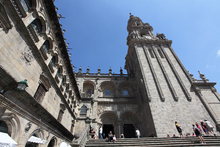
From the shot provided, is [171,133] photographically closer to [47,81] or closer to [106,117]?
[106,117]

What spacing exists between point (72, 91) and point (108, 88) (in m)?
10.4

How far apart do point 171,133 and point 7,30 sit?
62.4 ft

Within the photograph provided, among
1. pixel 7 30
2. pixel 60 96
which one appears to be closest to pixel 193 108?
pixel 60 96

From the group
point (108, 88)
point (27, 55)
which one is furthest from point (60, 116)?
point (108, 88)

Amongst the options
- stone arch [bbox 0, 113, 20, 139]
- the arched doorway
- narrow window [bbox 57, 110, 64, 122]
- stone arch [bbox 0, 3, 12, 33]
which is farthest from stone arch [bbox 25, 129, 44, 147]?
stone arch [bbox 0, 3, 12, 33]

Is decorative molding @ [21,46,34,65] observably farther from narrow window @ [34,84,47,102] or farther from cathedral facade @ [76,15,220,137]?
cathedral facade @ [76,15,220,137]

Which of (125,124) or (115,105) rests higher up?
(115,105)

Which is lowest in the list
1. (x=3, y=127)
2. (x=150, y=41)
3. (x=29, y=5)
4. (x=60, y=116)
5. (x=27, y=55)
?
(x=3, y=127)

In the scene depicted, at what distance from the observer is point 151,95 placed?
19.4m

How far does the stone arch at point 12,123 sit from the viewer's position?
19.4 ft

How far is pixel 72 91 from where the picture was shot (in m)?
18.3

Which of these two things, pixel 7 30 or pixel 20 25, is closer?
pixel 7 30

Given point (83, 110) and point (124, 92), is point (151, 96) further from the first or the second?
point (83, 110)

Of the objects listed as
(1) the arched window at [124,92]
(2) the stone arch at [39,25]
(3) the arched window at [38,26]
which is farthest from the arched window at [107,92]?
(3) the arched window at [38,26]
